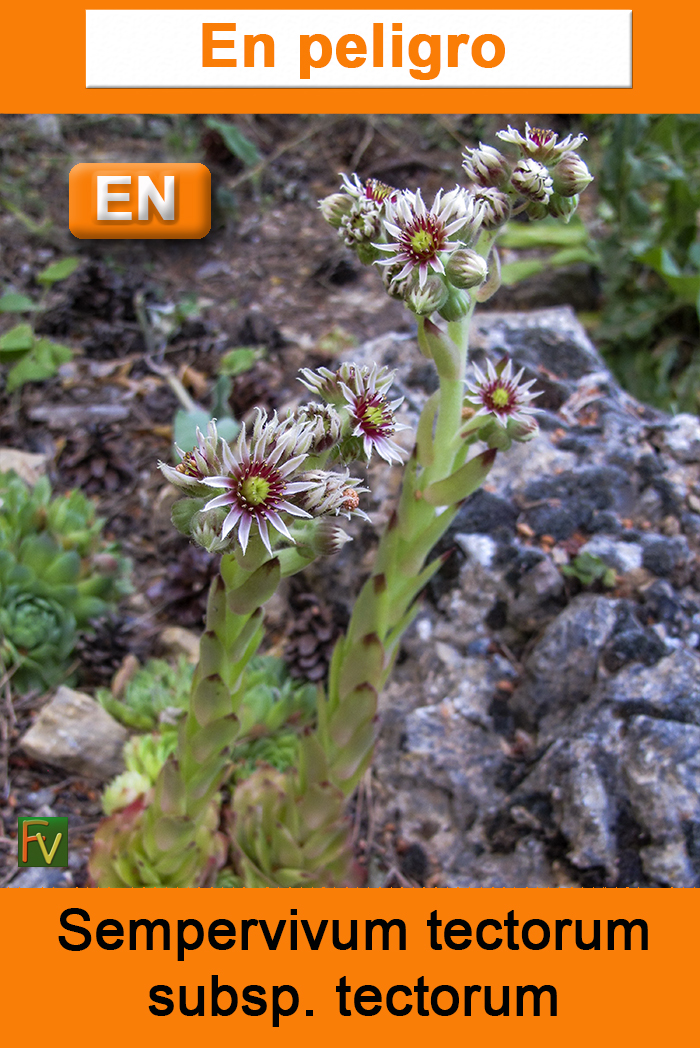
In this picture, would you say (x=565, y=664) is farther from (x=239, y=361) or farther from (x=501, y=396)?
(x=239, y=361)

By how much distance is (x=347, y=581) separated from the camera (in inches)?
122

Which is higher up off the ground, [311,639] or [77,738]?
[311,639]

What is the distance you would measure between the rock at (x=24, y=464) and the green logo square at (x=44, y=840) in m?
1.83

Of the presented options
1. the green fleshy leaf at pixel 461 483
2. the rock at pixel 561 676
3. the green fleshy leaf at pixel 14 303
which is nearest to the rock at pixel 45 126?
the green fleshy leaf at pixel 14 303

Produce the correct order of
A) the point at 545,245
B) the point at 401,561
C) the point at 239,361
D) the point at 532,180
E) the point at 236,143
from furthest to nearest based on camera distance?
the point at 545,245, the point at 236,143, the point at 239,361, the point at 401,561, the point at 532,180

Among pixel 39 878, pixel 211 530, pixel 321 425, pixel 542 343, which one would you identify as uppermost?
pixel 542 343

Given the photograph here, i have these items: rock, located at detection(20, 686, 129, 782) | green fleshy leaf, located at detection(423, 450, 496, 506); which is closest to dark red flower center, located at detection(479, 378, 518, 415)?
green fleshy leaf, located at detection(423, 450, 496, 506)

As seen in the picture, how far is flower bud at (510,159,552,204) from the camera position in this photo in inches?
66.6

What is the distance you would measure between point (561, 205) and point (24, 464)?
2846 millimetres

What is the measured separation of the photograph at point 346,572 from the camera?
1.72 metres

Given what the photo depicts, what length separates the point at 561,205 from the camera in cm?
180

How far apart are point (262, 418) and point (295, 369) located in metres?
2.89

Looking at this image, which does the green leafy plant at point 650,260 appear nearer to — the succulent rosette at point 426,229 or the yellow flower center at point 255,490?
the succulent rosette at point 426,229

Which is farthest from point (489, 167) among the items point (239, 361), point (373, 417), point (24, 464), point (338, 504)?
point (24, 464)
